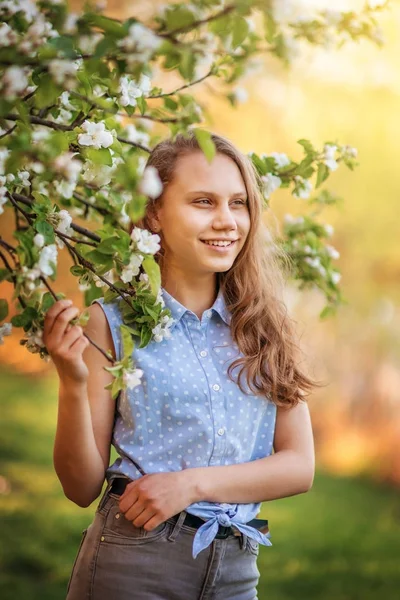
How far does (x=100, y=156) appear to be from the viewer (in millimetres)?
1301

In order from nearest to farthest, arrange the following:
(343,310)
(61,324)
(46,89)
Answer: (46,89) → (61,324) → (343,310)

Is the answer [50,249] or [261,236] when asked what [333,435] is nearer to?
[261,236]

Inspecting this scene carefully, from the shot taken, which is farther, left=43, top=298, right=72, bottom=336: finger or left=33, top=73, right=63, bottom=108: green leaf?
left=43, top=298, right=72, bottom=336: finger

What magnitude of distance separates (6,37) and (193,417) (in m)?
0.76

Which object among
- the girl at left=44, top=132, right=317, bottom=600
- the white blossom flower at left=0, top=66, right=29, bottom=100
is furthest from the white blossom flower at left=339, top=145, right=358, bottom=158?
the white blossom flower at left=0, top=66, right=29, bottom=100

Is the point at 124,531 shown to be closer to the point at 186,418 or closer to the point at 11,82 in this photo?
the point at 186,418

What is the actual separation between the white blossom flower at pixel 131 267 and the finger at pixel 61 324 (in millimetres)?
96

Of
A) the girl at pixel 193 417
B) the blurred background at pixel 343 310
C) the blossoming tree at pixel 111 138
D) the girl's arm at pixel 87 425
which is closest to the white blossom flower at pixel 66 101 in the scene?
the blossoming tree at pixel 111 138

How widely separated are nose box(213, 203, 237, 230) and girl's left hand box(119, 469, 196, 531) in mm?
454

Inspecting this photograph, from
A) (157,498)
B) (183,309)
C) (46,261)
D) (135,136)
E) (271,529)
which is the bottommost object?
(271,529)

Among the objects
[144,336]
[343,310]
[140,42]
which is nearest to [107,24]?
[140,42]

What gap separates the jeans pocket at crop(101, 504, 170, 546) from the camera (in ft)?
4.69

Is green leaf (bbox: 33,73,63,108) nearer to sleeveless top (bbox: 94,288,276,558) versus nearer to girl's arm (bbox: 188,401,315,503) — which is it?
sleeveless top (bbox: 94,288,276,558)

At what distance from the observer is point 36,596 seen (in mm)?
4121
